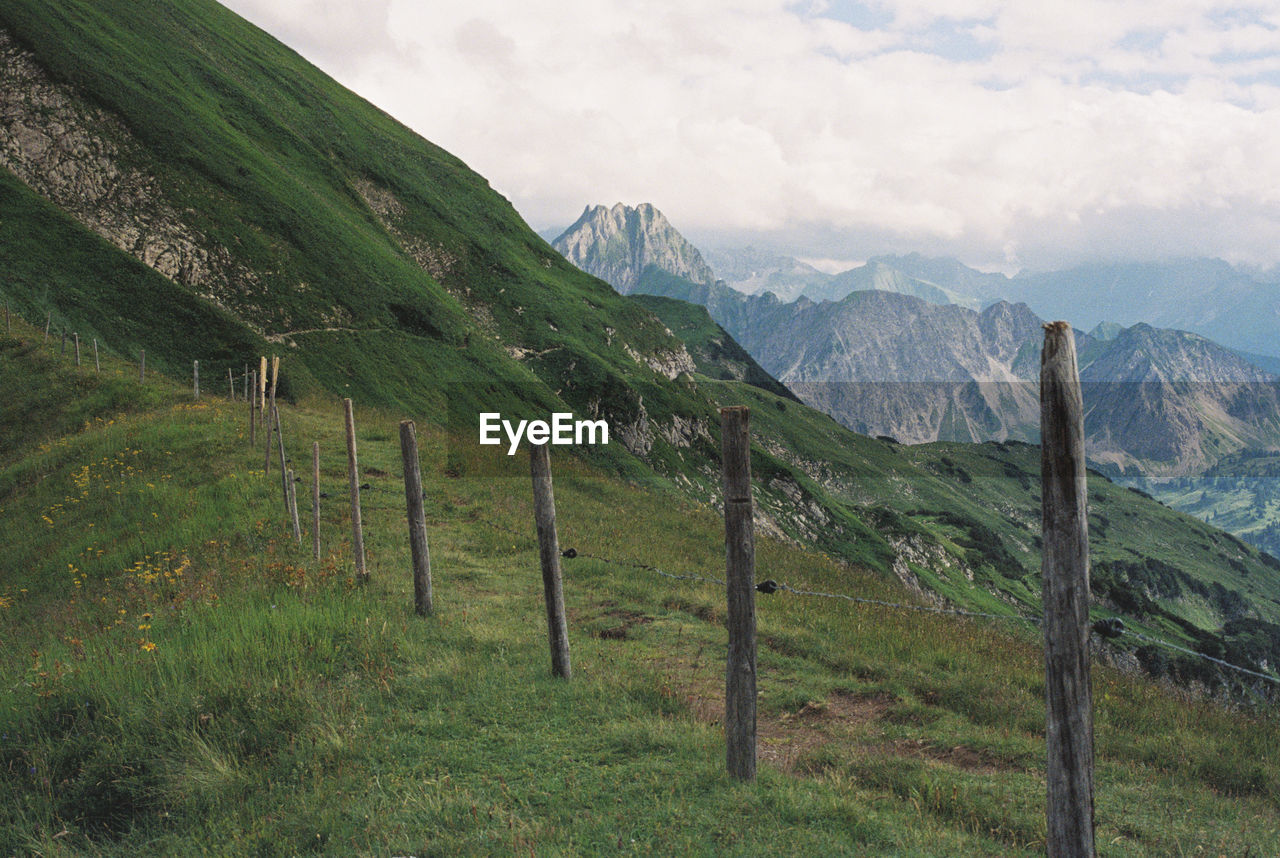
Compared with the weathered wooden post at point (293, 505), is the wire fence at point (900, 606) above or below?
below

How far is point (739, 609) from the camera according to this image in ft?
23.1

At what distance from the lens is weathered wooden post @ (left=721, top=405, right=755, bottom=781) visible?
275 inches

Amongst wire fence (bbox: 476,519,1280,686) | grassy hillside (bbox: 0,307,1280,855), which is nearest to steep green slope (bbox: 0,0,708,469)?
wire fence (bbox: 476,519,1280,686)

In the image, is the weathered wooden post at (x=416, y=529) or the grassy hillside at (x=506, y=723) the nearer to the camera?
the grassy hillside at (x=506, y=723)

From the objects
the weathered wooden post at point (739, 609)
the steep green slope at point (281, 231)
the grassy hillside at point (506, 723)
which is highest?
the steep green slope at point (281, 231)

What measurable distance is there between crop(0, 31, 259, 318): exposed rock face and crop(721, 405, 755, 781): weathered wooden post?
63049mm

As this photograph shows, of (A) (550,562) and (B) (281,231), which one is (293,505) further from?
(B) (281,231)

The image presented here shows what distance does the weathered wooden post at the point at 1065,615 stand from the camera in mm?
4734

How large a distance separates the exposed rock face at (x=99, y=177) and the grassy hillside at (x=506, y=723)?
165 feet

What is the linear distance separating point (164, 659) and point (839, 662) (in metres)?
10.3

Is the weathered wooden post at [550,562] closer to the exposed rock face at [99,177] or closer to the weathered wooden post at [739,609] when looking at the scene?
the weathered wooden post at [739,609]

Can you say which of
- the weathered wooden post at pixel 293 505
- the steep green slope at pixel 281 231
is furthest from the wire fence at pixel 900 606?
the steep green slope at pixel 281 231

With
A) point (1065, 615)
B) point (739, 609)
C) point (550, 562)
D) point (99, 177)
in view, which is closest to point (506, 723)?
point (550, 562)

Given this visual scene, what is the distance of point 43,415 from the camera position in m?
28.7
